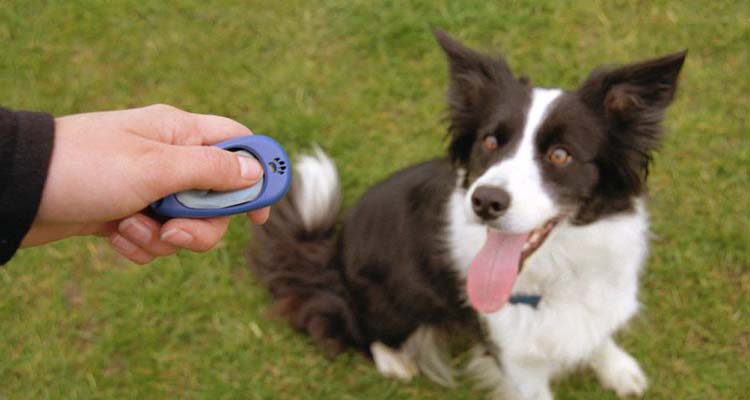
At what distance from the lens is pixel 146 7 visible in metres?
4.45

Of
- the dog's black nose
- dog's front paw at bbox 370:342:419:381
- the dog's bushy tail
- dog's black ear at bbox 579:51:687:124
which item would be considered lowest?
dog's front paw at bbox 370:342:419:381

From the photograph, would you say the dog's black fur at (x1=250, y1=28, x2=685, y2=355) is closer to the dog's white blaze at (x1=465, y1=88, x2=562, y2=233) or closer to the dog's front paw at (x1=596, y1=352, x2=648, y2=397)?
the dog's white blaze at (x1=465, y1=88, x2=562, y2=233)

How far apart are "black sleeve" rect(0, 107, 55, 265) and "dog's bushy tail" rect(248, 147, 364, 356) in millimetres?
1725

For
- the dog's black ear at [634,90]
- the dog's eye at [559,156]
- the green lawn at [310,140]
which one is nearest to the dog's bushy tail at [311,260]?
the green lawn at [310,140]

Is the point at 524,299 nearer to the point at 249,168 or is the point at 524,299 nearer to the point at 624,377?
the point at 624,377

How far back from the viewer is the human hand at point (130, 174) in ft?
5.15

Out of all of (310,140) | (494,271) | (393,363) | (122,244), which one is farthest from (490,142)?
(310,140)

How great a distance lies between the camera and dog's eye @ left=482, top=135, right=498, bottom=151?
7.73 feet

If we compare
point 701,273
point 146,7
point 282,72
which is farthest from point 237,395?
point 146,7

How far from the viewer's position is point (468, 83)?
8.07 ft

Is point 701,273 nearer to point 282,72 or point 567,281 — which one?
point 567,281

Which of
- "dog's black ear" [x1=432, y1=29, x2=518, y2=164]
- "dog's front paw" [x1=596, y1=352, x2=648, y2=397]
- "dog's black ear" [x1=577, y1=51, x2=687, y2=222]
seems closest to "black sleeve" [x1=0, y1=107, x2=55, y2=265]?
"dog's black ear" [x1=432, y1=29, x2=518, y2=164]

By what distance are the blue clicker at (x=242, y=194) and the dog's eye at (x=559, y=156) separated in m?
0.91

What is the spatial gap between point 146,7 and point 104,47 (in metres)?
0.36
